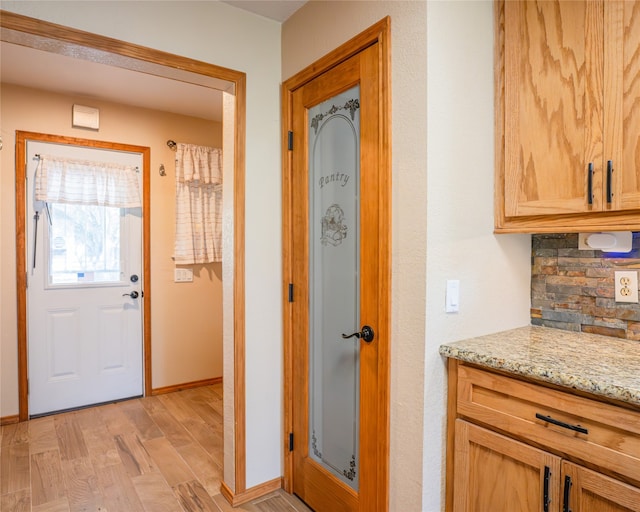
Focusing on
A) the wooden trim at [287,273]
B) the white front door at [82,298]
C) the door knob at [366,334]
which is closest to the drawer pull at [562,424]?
the door knob at [366,334]

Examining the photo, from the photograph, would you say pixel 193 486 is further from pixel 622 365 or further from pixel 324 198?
pixel 622 365

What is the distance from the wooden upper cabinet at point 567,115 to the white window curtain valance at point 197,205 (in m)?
2.81

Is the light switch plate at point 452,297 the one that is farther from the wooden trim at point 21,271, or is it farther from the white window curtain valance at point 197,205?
the wooden trim at point 21,271

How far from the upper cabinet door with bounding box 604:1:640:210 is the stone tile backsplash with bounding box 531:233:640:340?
34 cm

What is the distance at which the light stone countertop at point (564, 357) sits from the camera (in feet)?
3.60

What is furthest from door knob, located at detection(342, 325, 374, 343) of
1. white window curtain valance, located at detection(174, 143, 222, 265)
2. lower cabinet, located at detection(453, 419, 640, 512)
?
white window curtain valance, located at detection(174, 143, 222, 265)

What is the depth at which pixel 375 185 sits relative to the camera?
1.62 meters

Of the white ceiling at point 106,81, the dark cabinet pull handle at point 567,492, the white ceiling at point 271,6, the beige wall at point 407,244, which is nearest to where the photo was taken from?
the dark cabinet pull handle at point 567,492

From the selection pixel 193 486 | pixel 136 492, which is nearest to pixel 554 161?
pixel 193 486

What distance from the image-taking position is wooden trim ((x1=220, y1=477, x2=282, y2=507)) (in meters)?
2.11

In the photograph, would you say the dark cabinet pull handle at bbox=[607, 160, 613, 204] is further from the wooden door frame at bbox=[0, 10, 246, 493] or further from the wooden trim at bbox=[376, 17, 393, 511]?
the wooden door frame at bbox=[0, 10, 246, 493]

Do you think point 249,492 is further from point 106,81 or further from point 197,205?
point 106,81

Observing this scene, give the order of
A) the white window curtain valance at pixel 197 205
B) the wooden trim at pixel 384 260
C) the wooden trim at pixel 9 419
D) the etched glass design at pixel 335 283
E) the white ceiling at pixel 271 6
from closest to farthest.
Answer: the wooden trim at pixel 384 260
the etched glass design at pixel 335 283
the white ceiling at pixel 271 6
the wooden trim at pixel 9 419
the white window curtain valance at pixel 197 205

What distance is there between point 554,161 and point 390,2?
2.81ft
